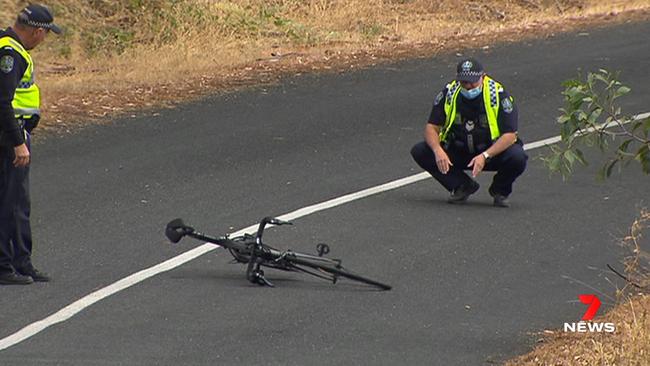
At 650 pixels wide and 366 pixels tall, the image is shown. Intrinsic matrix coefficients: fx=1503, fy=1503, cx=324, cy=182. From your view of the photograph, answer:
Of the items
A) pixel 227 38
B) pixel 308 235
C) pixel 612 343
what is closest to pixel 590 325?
pixel 612 343

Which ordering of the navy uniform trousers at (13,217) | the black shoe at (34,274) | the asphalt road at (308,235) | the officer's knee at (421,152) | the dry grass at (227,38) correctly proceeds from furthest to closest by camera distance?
the dry grass at (227,38)
the officer's knee at (421,152)
the black shoe at (34,274)
the navy uniform trousers at (13,217)
the asphalt road at (308,235)

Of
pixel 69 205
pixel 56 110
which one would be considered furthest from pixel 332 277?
pixel 56 110

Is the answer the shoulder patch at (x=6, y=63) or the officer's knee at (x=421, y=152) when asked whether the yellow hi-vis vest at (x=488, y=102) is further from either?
the shoulder patch at (x=6, y=63)

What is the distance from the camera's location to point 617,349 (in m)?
8.87

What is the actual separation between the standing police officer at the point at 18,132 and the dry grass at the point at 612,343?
3684 mm

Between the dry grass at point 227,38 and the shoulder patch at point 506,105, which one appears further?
the dry grass at point 227,38

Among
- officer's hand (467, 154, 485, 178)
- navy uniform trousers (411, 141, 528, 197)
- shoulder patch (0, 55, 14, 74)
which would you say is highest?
shoulder patch (0, 55, 14, 74)

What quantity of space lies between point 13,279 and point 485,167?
15.2 feet

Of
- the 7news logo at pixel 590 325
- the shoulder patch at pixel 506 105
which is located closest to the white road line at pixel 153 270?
the shoulder patch at pixel 506 105

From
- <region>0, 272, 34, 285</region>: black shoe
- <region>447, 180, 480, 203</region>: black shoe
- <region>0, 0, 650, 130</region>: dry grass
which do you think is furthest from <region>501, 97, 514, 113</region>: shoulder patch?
<region>0, 0, 650, 130</region>: dry grass

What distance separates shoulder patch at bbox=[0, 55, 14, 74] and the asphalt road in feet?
5.08

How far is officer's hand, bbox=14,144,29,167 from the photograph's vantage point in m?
10.3

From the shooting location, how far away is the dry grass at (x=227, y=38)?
18.5 metres

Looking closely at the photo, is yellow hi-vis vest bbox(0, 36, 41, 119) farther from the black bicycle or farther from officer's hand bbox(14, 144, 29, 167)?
the black bicycle
